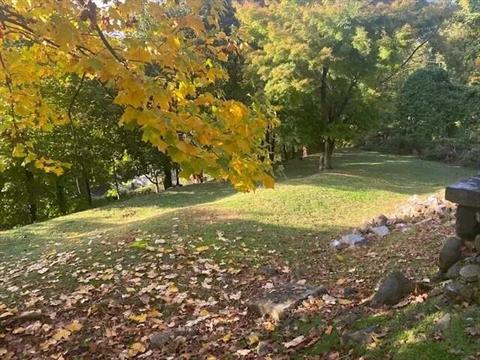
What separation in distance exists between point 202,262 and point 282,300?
193 centimetres

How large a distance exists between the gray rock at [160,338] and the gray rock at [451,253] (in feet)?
7.77

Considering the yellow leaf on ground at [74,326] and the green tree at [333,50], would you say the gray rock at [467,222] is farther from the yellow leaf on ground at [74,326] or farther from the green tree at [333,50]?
the green tree at [333,50]

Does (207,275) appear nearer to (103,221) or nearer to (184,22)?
(184,22)

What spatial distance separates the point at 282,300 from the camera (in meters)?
4.46

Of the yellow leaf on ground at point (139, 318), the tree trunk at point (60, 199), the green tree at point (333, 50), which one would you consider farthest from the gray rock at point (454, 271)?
the tree trunk at point (60, 199)

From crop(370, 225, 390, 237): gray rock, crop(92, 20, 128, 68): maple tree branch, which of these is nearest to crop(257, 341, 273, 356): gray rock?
crop(92, 20, 128, 68): maple tree branch

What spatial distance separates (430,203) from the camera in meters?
8.26

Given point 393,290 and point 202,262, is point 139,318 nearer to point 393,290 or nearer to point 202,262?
point 202,262

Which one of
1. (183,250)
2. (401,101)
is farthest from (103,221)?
(401,101)

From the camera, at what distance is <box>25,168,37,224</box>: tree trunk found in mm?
14539

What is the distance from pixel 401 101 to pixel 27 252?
1717 centimetres

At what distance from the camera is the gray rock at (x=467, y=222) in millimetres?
3807

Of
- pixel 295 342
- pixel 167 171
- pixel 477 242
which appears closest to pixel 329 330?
pixel 295 342

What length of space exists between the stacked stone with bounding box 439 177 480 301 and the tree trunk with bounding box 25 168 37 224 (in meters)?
13.1
